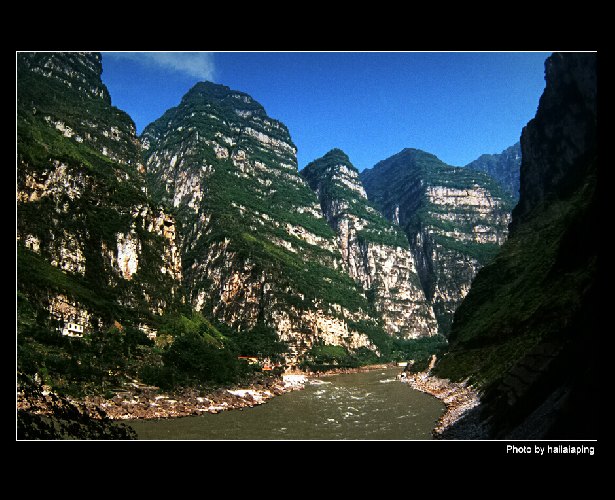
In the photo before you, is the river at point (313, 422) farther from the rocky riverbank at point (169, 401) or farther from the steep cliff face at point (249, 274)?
the steep cliff face at point (249, 274)

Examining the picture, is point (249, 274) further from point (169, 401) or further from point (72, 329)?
point (169, 401)

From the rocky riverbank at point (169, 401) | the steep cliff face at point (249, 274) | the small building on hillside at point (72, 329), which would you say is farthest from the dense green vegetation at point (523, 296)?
the steep cliff face at point (249, 274)

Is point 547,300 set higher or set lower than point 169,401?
higher

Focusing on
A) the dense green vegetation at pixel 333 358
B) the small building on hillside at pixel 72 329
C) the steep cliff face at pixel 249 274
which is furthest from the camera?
the steep cliff face at pixel 249 274

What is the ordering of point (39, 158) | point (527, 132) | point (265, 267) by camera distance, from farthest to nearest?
point (265, 267) → point (527, 132) → point (39, 158)

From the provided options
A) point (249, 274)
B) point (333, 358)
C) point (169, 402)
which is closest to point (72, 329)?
point (169, 402)
